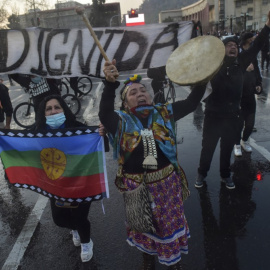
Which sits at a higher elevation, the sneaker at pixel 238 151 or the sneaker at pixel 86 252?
the sneaker at pixel 238 151

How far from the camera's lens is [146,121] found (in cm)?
240

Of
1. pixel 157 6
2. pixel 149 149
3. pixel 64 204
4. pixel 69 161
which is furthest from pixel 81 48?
pixel 157 6

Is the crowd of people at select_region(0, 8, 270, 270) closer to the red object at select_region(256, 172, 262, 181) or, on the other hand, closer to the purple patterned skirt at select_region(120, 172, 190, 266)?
the purple patterned skirt at select_region(120, 172, 190, 266)

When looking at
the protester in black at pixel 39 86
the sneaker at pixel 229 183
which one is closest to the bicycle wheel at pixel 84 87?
the protester in black at pixel 39 86

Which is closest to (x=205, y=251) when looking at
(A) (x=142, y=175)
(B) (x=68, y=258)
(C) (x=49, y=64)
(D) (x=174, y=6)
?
(A) (x=142, y=175)

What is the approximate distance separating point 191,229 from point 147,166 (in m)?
1.43

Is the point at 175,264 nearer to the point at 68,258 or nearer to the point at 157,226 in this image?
the point at 157,226

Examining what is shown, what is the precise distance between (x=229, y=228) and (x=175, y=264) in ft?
3.25

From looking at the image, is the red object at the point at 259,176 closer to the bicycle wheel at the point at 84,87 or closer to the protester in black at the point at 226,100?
the protester in black at the point at 226,100

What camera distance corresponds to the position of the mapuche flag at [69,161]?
279cm

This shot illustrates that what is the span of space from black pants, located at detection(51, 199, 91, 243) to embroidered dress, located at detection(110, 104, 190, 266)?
0.62m

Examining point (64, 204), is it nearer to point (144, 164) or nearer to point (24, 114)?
point (144, 164)

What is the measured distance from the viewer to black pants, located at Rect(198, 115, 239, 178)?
377 cm

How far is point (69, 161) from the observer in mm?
2848
